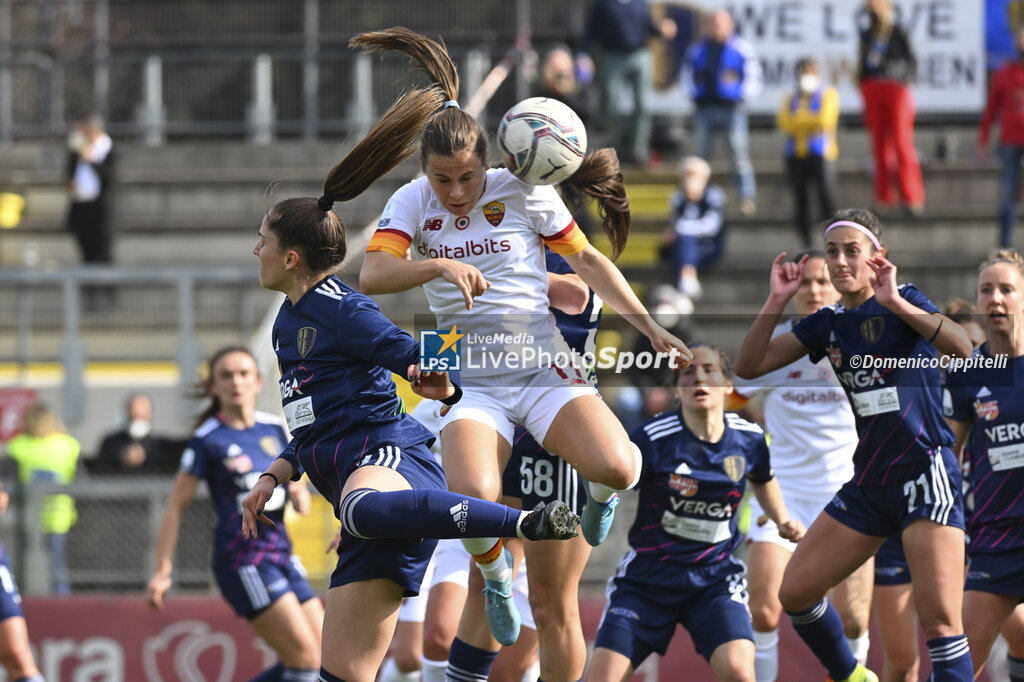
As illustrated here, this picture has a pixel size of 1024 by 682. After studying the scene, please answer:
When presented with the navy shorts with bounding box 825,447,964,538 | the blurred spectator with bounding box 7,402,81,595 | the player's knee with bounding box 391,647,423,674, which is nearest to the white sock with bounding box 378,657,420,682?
the player's knee with bounding box 391,647,423,674

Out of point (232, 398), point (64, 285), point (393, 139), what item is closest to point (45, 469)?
point (64, 285)

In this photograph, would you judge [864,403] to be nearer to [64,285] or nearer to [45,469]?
[45,469]

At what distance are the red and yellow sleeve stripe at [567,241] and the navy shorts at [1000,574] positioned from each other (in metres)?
2.35

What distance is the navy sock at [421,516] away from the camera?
486cm

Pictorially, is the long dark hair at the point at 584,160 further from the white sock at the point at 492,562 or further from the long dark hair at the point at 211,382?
the long dark hair at the point at 211,382

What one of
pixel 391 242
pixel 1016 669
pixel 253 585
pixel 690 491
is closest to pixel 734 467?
pixel 690 491

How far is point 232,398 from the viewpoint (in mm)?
7805

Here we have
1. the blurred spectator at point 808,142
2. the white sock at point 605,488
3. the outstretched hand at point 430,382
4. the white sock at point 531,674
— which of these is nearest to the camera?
the outstretched hand at point 430,382

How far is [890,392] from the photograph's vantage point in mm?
5949

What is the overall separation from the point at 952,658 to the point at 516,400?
6.60ft

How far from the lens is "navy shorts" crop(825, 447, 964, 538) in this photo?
5.85m

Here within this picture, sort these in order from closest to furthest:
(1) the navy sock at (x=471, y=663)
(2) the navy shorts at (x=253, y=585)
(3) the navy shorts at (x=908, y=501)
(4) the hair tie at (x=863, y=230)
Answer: (3) the navy shorts at (x=908, y=501)
(4) the hair tie at (x=863, y=230)
(1) the navy sock at (x=471, y=663)
(2) the navy shorts at (x=253, y=585)

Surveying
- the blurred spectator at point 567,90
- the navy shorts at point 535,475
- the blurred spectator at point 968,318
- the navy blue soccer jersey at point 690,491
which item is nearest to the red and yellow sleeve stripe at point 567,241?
the navy shorts at point 535,475

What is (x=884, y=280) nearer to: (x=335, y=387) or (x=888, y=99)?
(x=335, y=387)
